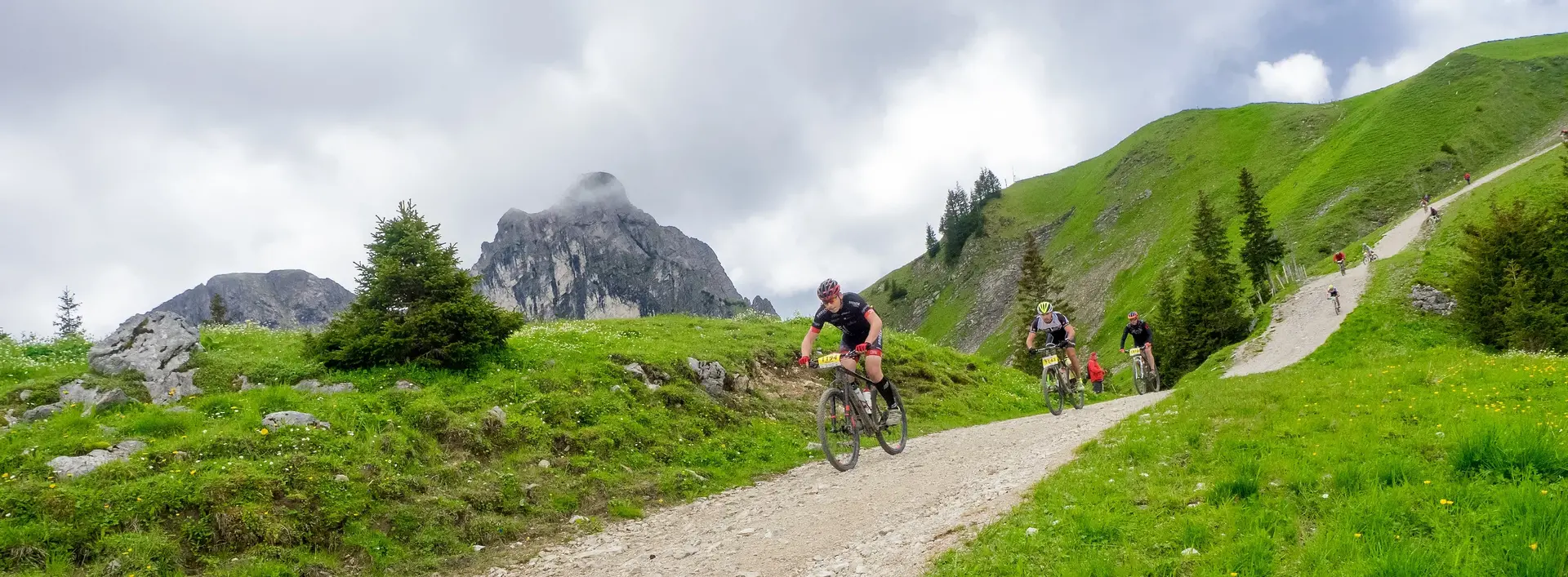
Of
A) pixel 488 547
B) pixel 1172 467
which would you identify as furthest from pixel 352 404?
pixel 1172 467

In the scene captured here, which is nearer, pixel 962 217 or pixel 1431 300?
pixel 1431 300

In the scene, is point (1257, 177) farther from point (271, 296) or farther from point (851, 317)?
point (271, 296)

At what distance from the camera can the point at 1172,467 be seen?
24.2 ft

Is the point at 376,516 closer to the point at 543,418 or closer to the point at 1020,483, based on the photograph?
the point at 543,418

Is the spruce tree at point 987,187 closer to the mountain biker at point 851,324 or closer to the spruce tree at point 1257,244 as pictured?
the spruce tree at point 1257,244

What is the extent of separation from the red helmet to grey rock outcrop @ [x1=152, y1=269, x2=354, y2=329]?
170 m

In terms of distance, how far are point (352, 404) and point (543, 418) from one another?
3.16 meters

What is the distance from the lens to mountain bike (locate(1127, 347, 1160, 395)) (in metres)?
24.7

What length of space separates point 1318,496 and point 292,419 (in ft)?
43.3

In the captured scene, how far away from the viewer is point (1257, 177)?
111m

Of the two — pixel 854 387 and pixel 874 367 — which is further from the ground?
pixel 874 367

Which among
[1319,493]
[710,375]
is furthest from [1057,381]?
[1319,493]

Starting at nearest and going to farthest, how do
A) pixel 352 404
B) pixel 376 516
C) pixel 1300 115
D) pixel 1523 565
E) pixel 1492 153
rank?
pixel 1523 565, pixel 376 516, pixel 352 404, pixel 1492 153, pixel 1300 115

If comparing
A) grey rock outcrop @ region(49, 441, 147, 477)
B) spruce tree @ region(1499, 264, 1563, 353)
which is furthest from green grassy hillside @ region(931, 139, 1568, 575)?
spruce tree @ region(1499, 264, 1563, 353)
